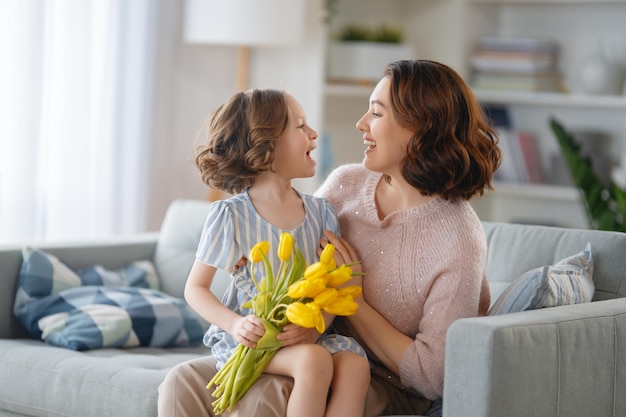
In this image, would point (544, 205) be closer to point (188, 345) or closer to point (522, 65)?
point (522, 65)

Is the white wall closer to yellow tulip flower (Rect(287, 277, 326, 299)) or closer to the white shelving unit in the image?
the white shelving unit

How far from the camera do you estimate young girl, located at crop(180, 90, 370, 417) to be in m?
1.93

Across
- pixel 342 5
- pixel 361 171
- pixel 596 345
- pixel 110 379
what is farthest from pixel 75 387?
pixel 342 5

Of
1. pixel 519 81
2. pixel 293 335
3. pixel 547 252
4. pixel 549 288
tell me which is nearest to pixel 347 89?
pixel 519 81

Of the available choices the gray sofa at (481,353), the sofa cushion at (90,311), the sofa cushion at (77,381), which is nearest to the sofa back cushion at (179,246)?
the gray sofa at (481,353)

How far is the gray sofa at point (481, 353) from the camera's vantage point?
72.0 inches

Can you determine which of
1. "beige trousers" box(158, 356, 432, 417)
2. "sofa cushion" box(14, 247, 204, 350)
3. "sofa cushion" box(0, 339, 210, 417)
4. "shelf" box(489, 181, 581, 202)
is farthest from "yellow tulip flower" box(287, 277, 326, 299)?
"shelf" box(489, 181, 581, 202)

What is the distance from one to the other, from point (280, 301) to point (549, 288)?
1.97 feet

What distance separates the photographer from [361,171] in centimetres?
238

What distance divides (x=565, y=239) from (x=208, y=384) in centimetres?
96

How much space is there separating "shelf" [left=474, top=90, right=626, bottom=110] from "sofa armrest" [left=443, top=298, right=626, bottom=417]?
2329 mm

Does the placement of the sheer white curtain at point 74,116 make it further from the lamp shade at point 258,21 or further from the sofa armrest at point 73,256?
the sofa armrest at point 73,256

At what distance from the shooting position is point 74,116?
388cm

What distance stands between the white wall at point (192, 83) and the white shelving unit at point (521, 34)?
0.69 ft
